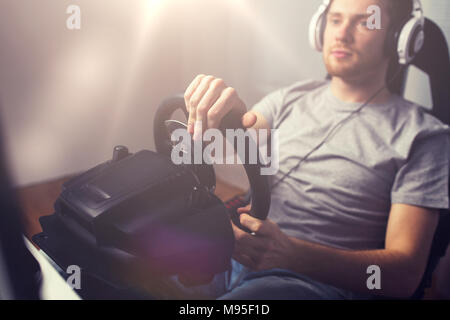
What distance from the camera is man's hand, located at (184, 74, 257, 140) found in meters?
0.44

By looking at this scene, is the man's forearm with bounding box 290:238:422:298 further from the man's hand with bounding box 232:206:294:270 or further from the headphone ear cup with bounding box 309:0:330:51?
the headphone ear cup with bounding box 309:0:330:51

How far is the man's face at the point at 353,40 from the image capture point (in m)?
0.74

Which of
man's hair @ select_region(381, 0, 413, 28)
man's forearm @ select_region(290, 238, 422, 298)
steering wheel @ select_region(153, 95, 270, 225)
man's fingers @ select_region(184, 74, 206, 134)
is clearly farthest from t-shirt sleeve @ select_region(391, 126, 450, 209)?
man's fingers @ select_region(184, 74, 206, 134)

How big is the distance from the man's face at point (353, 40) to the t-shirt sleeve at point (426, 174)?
219mm

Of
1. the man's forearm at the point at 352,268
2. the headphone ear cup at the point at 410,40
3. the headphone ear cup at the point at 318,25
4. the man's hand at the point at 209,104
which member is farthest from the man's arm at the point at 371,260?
the headphone ear cup at the point at 318,25

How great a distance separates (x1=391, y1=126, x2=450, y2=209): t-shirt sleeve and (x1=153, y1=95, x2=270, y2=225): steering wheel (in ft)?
1.26

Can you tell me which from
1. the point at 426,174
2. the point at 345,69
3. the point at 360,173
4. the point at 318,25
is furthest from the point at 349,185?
the point at 318,25

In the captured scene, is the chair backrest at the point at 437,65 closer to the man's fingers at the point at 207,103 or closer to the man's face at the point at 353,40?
the man's face at the point at 353,40

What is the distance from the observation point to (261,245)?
53 centimetres

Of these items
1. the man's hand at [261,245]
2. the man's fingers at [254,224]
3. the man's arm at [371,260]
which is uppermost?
the man's fingers at [254,224]

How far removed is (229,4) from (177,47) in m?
0.30

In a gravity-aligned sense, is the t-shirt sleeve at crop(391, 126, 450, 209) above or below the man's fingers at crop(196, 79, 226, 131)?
below
